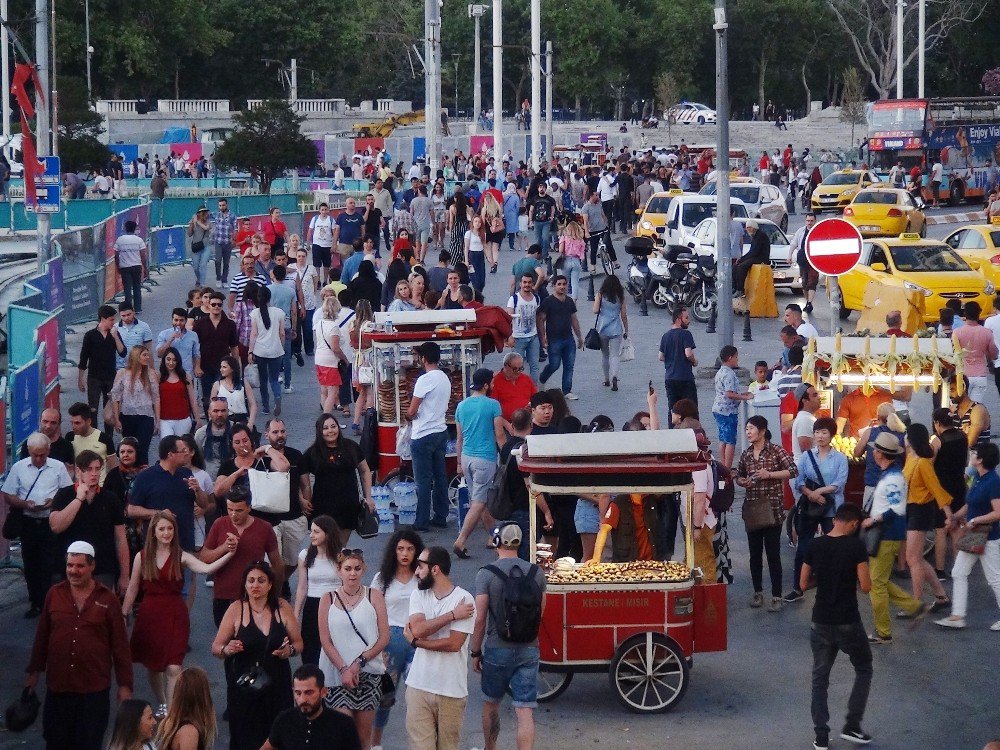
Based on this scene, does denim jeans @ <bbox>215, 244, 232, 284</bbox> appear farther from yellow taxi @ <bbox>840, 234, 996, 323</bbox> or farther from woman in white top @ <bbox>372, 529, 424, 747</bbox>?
woman in white top @ <bbox>372, 529, 424, 747</bbox>

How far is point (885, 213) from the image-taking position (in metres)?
40.9

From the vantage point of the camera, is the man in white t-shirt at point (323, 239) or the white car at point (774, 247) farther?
the white car at point (774, 247)

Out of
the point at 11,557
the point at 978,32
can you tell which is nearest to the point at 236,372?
the point at 11,557

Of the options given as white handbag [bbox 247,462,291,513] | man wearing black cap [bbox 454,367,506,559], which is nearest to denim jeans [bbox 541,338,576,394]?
man wearing black cap [bbox 454,367,506,559]

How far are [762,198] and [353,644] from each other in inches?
1293

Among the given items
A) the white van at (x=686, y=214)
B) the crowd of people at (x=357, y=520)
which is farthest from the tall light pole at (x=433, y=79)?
the crowd of people at (x=357, y=520)

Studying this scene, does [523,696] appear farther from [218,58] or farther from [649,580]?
[218,58]

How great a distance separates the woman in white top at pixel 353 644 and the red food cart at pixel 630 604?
5.48ft

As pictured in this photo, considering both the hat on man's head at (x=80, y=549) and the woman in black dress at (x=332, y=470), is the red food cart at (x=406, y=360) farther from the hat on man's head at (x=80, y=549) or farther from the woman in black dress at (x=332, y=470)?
the hat on man's head at (x=80, y=549)

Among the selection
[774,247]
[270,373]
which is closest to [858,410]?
[270,373]

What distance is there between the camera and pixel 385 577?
9.17 metres

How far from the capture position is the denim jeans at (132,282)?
84.7 ft

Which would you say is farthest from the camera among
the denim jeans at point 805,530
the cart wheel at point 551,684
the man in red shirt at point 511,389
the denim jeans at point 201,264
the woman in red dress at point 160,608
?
the denim jeans at point 201,264

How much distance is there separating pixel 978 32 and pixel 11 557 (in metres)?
86.1
